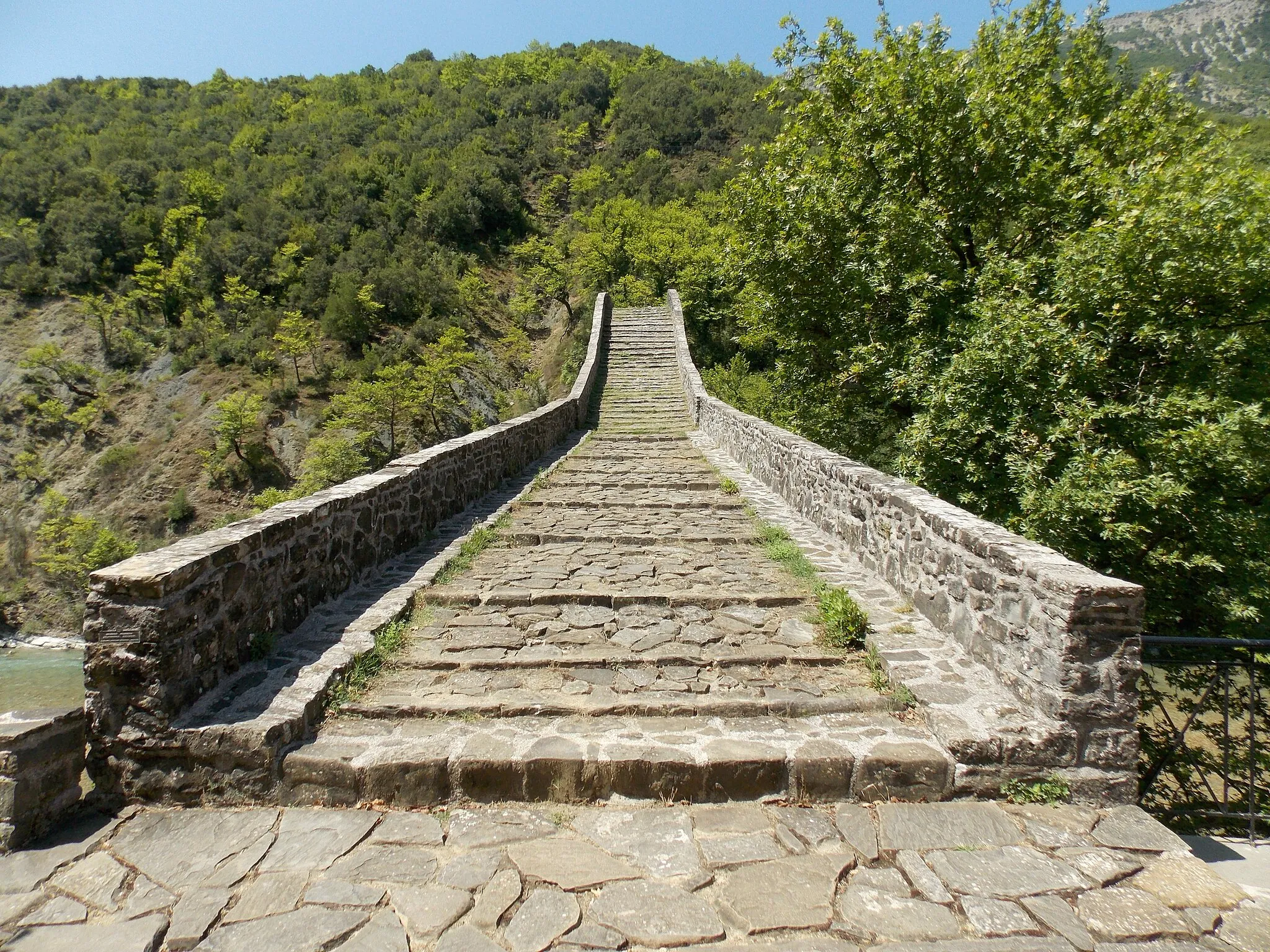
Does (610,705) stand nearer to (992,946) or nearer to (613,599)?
(613,599)

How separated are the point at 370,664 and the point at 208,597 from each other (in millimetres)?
967

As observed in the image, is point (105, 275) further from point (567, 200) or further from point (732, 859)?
point (732, 859)

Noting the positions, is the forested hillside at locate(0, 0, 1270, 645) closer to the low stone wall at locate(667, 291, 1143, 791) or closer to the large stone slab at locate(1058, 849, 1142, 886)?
the low stone wall at locate(667, 291, 1143, 791)

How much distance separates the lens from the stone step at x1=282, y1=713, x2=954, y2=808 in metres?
3.07

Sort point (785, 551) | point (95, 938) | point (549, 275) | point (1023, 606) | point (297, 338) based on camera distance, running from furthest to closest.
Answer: point (549, 275) < point (297, 338) < point (785, 551) < point (1023, 606) < point (95, 938)

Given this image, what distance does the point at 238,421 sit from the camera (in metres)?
21.7

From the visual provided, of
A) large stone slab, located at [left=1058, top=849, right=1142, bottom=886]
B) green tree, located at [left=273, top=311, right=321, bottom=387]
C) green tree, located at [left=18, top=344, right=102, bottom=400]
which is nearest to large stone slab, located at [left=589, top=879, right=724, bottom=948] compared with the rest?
large stone slab, located at [left=1058, top=849, right=1142, bottom=886]

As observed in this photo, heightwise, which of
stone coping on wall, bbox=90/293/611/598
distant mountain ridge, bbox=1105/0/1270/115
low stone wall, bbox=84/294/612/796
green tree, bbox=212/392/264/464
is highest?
distant mountain ridge, bbox=1105/0/1270/115

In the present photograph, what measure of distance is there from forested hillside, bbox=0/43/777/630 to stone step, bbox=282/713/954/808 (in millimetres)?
11157

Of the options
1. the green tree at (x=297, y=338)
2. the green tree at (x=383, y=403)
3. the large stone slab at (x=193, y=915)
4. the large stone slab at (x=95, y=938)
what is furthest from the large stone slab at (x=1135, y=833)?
the green tree at (x=297, y=338)

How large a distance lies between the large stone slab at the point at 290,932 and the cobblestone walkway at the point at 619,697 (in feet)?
2.24

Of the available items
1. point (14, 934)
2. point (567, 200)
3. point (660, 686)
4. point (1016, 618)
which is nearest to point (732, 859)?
point (660, 686)

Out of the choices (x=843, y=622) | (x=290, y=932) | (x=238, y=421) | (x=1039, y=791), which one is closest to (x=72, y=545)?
→ (x=238, y=421)

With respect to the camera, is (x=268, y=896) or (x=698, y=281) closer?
(x=268, y=896)
